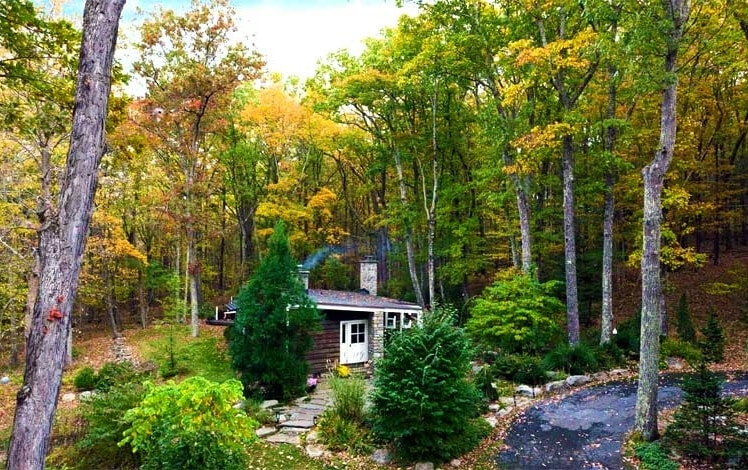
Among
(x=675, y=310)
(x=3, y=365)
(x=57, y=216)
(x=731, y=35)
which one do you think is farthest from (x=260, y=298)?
(x=675, y=310)

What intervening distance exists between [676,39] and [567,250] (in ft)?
22.7

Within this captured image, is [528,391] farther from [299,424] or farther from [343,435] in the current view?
[299,424]

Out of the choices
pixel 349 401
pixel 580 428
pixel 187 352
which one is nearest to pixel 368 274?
pixel 187 352

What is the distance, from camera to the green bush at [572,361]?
12312 mm

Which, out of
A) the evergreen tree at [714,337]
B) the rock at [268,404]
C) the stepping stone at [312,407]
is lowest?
the stepping stone at [312,407]

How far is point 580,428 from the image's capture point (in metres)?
8.93

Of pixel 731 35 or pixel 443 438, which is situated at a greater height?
pixel 731 35

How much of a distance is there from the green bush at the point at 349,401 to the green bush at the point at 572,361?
586cm

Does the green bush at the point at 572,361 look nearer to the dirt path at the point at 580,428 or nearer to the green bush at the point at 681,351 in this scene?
the dirt path at the point at 580,428

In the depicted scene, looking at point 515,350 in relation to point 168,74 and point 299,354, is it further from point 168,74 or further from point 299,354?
point 168,74

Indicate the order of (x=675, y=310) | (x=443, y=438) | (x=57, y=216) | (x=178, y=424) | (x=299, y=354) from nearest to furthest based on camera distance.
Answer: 1. (x=57, y=216)
2. (x=178, y=424)
3. (x=443, y=438)
4. (x=299, y=354)
5. (x=675, y=310)

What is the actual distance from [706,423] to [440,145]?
1520 cm

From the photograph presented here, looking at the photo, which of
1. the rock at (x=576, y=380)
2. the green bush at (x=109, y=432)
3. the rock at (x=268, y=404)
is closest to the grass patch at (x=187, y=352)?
the rock at (x=268, y=404)

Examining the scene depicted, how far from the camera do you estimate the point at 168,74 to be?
56.2ft
